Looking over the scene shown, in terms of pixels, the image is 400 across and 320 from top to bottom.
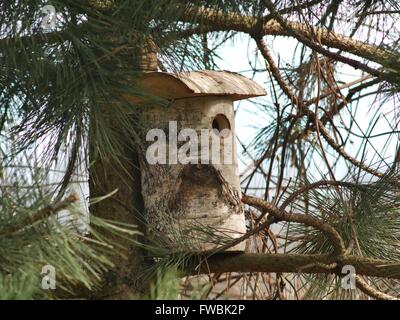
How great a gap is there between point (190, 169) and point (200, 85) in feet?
0.51

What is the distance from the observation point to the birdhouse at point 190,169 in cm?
175

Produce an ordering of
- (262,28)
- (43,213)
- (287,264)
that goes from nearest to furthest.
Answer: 1. (43,213)
2. (287,264)
3. (262,28)

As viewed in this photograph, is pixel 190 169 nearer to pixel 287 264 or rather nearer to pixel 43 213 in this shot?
pixel 287 264

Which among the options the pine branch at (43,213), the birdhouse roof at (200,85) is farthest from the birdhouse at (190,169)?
the pine branch at (43,213)

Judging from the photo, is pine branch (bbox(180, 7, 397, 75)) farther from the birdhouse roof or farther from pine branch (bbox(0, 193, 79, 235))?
pine branch (bbox(0, 193, 79, 235))

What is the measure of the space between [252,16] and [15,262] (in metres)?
0.83

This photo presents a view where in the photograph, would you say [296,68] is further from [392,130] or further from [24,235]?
[24,235]

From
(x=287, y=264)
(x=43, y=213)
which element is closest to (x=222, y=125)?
(x=287, y=264)

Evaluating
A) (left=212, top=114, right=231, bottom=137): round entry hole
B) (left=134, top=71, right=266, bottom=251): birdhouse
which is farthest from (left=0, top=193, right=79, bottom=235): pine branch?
(left=212, top=114, right=231, bottom=137): round entry hole

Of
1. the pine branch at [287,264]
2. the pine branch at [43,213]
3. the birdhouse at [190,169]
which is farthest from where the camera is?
the birdhouse at [190,169]

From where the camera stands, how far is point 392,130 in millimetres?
1671

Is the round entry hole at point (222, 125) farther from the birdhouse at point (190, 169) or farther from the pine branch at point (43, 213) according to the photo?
the pine branch at point (43, 213)

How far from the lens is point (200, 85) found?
171 centimetres

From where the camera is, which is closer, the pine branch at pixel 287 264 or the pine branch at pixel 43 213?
the pine branch at pixel 43 213
